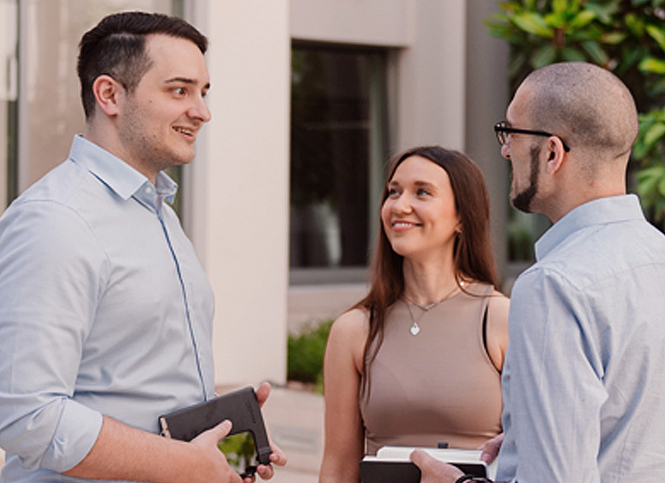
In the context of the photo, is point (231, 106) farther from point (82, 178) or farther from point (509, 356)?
point (509, 356)

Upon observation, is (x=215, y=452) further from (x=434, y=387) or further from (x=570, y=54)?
(x=570, y=54)

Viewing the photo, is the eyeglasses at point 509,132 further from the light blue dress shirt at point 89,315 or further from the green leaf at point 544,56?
the green leaf at point 544,56

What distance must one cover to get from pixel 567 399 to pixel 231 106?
4.36m

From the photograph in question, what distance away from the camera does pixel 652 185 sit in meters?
6.56

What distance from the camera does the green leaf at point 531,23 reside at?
6645 millimetres

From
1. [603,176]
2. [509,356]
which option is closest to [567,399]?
[509,356]

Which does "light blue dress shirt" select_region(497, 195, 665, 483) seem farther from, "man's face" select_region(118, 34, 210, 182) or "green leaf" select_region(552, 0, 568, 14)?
"green leaf" select_region(552, 0, 568, 14)

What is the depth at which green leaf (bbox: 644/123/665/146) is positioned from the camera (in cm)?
630

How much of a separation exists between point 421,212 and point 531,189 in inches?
38.6

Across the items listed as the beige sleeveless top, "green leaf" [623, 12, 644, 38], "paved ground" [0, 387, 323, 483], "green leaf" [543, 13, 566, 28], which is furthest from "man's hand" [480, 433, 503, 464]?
"green leaf" [623, 12, 644, 38]

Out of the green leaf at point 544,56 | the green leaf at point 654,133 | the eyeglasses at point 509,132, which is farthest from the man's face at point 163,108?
the green leaf at point 544,56

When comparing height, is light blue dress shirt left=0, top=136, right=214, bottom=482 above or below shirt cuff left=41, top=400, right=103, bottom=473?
above

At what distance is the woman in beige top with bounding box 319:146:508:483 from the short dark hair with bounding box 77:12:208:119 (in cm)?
104

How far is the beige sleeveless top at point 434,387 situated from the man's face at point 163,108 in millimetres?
981
